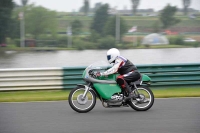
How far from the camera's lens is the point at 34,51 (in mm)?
11125

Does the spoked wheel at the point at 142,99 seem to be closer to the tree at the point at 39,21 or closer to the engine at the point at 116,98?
the engine at the point at 116,98

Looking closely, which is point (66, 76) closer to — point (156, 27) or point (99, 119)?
point (156, 27)

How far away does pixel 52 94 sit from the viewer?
1205 centimetres

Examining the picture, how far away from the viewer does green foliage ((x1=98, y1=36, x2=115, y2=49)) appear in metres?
11.1

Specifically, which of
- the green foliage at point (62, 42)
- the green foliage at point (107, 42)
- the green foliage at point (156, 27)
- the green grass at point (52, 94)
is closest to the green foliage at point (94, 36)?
the green foliage at point (107, 42)

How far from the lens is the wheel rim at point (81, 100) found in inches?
355

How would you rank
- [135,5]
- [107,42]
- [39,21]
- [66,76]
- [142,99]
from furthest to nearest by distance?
1. [66,76]
2. [135,5]
3. [107,42]
4. [39,21]
5. [142,99]

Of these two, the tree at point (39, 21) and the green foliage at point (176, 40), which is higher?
the tree at point (39, 21)

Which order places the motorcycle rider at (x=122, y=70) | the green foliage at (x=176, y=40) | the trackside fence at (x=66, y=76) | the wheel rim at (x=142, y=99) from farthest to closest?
the trackside fence at (x=66, y=76) → the green foliage at (x=176, y=40) → the wheel rim at (x=142, y=99) → the motorcycle rider at (x=122, y=70)

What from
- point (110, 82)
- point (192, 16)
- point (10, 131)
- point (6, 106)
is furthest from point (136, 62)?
point (10, 131)

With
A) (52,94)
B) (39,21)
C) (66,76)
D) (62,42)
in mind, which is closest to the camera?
(39,21)

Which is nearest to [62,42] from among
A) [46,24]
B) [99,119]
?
[46,24]

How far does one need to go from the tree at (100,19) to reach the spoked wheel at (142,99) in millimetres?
2541

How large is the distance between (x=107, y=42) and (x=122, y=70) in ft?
6.98
